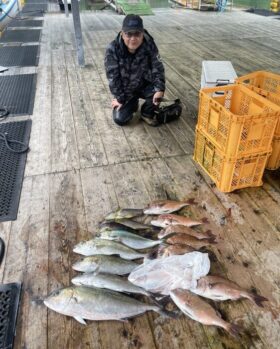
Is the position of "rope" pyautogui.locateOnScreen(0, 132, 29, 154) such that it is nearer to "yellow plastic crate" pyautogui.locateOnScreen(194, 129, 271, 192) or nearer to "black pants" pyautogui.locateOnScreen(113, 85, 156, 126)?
"black pants" pyautogui.locateOnScreen(113, 85, 156, 126)

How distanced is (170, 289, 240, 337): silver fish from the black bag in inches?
87.0

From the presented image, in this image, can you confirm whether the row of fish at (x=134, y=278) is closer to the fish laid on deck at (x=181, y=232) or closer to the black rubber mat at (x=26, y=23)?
the fish laid on deck at (x=181, y=232)

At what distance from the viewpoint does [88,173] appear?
2.73m

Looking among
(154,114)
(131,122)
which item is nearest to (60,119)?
(131,122)

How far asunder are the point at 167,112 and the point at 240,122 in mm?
1451

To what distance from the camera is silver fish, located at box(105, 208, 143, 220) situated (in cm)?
218

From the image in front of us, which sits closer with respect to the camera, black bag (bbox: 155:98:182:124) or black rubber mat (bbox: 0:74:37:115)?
black bag (bbox: 155:98:182:124)

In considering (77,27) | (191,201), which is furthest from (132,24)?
(77,27)

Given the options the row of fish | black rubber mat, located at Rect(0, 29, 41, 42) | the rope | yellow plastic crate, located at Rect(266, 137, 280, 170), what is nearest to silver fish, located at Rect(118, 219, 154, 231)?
the row of fish

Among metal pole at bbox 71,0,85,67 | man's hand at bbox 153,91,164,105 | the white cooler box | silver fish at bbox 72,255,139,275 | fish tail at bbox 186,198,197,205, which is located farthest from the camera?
metal pole at bbox 71,0,85,67

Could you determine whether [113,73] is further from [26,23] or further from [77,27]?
[26,23]

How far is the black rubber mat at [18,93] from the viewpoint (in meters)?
3.97

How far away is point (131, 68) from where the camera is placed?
3.30 meters

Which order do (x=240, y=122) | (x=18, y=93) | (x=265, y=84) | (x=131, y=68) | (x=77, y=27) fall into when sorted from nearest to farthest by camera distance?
1. (x=240, y=122)
2. (x=265, y=84)
3. (x=131, y=68)
4. (x=18, y=93)
5. (x=77, y=27)
